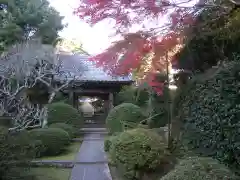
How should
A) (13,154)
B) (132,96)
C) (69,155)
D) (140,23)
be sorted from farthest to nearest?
1. (132,96)
2. (69,155)
3. (13,154)
4. (140,23)

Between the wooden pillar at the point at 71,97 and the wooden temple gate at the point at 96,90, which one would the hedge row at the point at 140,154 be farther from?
the wooden pillar at the point at 71,97

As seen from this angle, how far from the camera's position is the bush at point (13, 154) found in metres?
6.30

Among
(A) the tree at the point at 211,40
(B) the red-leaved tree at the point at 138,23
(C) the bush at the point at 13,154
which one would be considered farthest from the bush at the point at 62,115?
(B) the red-leaved tree at the point at 138,23

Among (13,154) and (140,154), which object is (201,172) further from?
(13,154)

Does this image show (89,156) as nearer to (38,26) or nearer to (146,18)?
(146,18)

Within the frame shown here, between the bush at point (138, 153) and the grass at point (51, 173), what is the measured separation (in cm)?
167

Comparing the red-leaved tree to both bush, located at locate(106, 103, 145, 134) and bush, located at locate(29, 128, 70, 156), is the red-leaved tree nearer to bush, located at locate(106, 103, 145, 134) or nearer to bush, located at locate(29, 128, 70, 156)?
bush, located at locate(29, 128, 70, 156)

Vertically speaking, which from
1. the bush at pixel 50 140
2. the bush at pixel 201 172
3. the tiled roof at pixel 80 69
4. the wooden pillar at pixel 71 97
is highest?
the tiled roof at pixel 80 69


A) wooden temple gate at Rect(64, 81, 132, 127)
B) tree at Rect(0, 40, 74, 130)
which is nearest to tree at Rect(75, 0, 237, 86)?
tree at Rect(0, 40, 74, 130)

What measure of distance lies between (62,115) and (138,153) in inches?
332

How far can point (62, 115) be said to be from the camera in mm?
15281

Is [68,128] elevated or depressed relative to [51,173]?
elevated

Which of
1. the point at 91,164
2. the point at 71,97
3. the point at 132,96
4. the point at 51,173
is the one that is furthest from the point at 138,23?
the point at 71,97

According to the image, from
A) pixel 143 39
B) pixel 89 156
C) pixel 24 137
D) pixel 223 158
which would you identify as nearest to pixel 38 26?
pixel 89 156
